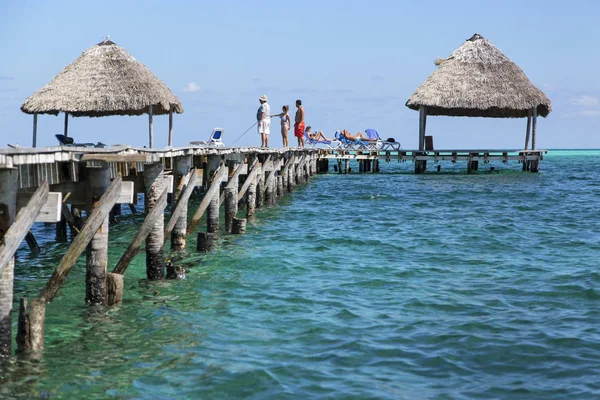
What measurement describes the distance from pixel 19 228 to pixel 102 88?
1584 centimetres

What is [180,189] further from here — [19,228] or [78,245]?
[19,228]

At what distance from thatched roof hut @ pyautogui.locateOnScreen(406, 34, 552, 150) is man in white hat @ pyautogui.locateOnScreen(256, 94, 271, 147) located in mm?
14497

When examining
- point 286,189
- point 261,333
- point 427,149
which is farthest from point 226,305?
point 427,149

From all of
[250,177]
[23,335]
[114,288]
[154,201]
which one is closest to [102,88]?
[250,177]

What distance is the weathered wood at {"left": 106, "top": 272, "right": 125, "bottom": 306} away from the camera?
7.25 metres

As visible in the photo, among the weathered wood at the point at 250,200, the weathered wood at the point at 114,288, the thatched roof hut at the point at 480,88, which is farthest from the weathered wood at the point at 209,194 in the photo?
the thatched roof hut at the point at 480,88

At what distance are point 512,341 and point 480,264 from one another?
13.3ft

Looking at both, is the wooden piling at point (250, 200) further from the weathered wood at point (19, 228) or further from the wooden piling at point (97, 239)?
the weathered wood at point (19, 228)

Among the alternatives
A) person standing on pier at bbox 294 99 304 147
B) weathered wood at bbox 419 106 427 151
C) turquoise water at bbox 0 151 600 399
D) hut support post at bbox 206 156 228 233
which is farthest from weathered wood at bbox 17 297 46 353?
weathered wood at bbox 419 106 427 151

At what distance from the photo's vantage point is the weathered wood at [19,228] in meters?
5.16

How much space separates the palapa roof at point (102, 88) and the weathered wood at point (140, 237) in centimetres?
1252

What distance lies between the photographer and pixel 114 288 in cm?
727

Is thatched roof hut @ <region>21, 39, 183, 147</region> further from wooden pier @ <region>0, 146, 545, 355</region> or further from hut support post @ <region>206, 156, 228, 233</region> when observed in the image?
wooden pier @ <region>0, 146, 545, 355</region>

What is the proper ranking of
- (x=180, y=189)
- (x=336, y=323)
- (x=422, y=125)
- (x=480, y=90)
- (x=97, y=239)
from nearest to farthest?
(x=97, y=239) → (x=336, y=323) → (x=180, y=189) → (x=480, y=90) → (x=422, y=125)
